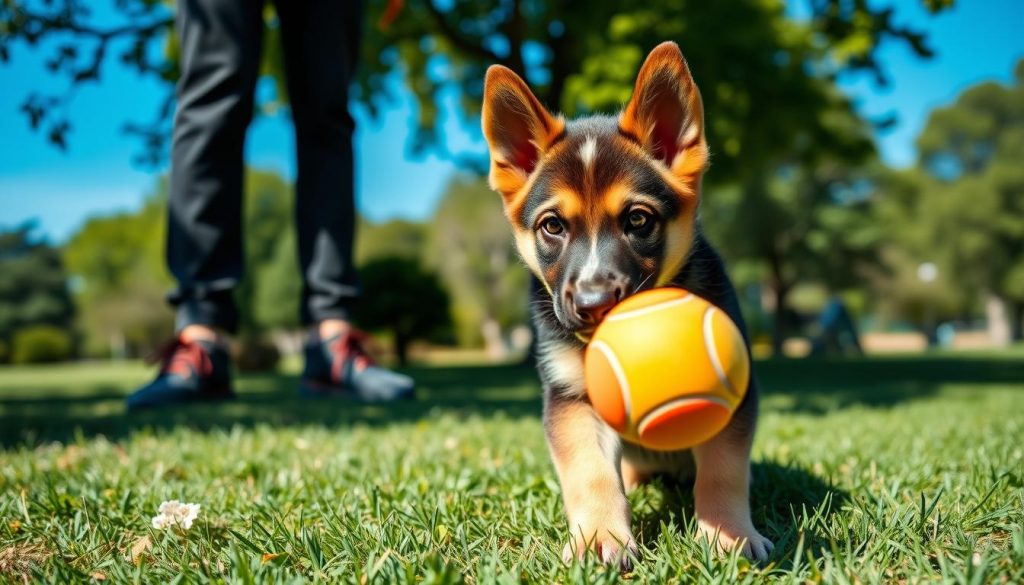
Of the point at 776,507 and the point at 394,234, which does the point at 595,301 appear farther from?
the point at 394,234

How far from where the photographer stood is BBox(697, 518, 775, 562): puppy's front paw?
1.79 m

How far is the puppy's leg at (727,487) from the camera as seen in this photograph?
6.08ft

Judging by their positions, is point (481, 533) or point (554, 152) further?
point (554, 152)

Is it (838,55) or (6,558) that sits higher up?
(838,55)

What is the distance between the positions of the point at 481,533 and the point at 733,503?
2.29 ft

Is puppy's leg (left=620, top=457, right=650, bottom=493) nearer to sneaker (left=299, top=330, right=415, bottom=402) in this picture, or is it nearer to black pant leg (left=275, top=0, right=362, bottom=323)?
sneaker (left=299, top=330, right=415, bottom=402)

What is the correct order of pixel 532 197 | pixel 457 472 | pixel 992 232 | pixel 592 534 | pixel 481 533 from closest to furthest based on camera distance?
pixel 592 534
pixel 481 533
pixel 532 197
pixel 457 472
pixel 992 232

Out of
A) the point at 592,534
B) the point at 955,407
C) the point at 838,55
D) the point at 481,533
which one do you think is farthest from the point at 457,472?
the point at 838,55

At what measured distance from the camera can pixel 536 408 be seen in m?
6.02

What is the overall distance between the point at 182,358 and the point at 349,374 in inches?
31.9

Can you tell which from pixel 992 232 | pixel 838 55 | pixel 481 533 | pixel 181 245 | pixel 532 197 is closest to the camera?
pixel 481 533

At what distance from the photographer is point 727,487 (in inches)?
74.9

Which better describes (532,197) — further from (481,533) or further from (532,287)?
(481,533)

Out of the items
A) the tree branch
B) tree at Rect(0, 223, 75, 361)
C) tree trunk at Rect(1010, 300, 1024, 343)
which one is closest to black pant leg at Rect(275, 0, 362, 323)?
the tree branch
